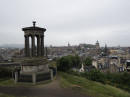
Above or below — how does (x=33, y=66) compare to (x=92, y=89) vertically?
above

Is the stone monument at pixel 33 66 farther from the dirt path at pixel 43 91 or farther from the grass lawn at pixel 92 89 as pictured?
the grass lawn at pixel 92 89

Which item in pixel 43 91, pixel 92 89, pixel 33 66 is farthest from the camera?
pixel 33 66

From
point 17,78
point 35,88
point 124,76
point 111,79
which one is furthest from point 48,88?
point 124,76

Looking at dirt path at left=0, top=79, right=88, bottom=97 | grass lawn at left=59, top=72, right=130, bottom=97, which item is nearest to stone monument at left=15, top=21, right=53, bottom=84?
dirt path at left=0, top=79, right=88, bottom=97

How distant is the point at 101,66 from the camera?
158 ft

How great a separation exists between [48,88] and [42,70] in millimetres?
5224

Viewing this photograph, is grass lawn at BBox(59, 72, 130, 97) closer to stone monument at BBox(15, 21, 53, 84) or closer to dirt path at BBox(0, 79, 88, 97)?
dirt path at BBox(0, 79, 88, 97)

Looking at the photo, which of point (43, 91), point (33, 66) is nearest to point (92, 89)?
point (43, 91)

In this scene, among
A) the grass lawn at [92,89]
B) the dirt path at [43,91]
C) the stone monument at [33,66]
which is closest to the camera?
the dirt path at [43,91]

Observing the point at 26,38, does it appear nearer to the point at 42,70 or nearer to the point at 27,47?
the point at 27,47

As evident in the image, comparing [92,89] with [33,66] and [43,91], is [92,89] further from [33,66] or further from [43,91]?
[33,66]

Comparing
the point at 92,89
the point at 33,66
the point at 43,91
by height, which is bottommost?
the point at 92,89

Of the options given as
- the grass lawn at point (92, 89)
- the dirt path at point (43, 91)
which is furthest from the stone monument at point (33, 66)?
the grass lawn at point (92, 89)

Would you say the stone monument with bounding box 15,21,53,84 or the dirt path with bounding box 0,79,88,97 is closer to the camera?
the dirt path with bounding box 0,79,88,97
